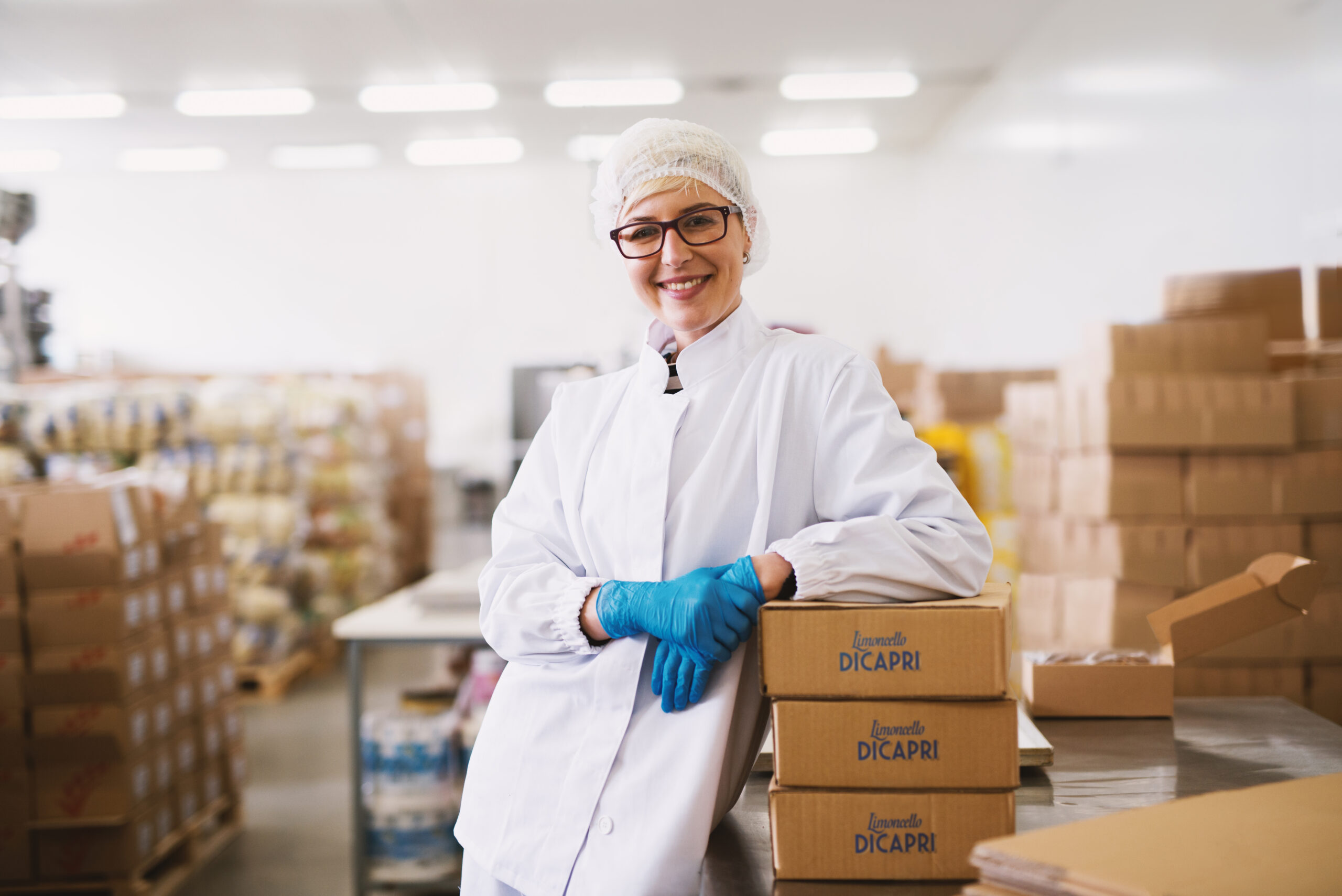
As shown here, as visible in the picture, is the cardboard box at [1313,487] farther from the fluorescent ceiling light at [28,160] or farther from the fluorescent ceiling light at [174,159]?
the fluorescent ceiling light at [28,160]

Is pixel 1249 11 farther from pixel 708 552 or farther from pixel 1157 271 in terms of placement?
pixel 708 552

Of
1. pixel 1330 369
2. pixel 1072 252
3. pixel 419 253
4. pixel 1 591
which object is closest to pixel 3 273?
pixel 1 591

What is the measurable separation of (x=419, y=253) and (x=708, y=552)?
8.16 metres

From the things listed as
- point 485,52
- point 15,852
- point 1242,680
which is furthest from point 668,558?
point 485,52

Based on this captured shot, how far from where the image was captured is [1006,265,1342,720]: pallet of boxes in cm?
260

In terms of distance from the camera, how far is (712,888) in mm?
1126

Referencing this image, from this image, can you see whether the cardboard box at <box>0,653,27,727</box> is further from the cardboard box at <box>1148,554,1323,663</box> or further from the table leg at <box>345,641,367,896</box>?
the cardboard box at <box>1148,554,1323,663</box>

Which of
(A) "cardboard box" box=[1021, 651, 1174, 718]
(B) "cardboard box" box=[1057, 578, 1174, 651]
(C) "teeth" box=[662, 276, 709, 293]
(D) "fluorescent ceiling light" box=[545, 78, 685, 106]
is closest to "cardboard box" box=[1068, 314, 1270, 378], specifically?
(B) "cardboard box" box=[1057, 578, 1174, 651]

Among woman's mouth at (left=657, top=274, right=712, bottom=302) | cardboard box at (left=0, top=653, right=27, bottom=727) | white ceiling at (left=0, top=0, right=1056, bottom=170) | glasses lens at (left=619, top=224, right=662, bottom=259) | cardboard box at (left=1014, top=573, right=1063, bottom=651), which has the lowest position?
cardboard box at (left=0, top=653, right=27, bottom=727)

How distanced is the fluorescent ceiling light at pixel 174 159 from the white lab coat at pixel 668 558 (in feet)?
26.5

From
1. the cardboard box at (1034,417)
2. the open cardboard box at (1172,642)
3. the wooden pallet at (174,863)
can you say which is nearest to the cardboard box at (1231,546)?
the cardboard box at (1034,417)

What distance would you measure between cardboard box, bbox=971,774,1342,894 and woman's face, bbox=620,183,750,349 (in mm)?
821

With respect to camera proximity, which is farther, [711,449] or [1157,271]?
[1157,271]

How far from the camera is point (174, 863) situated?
129 inches
